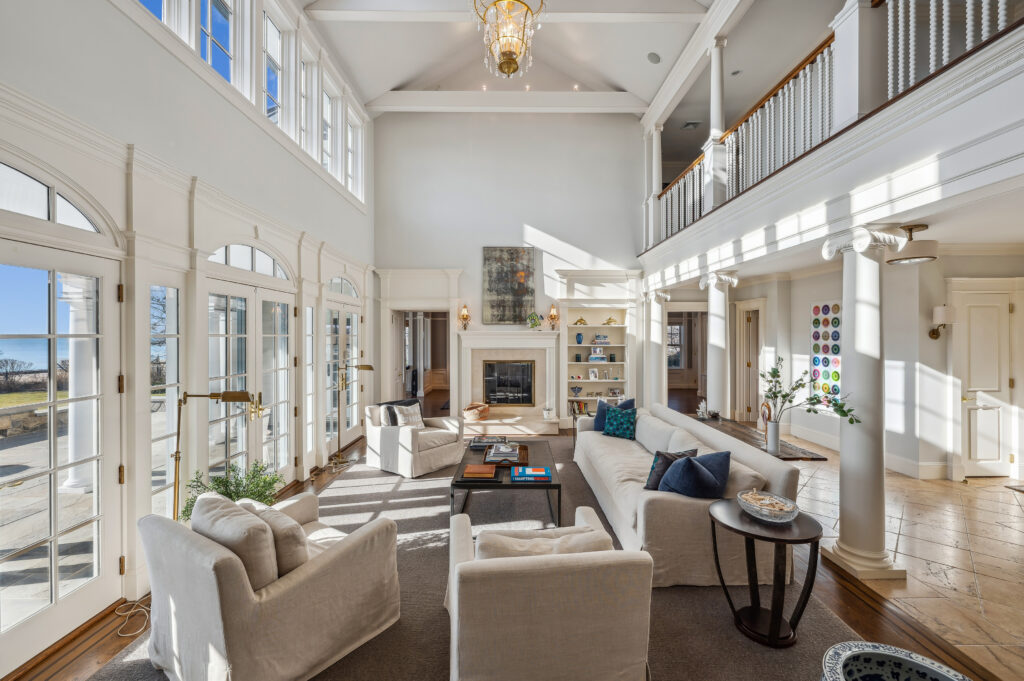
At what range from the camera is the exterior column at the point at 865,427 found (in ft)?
9.43

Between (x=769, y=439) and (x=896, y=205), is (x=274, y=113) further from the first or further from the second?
(x=769, y=439)

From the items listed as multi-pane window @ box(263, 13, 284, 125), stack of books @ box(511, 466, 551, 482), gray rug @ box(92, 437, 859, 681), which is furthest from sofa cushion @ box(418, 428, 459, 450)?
multi-pane window @ box(263, 13, 284, 125)

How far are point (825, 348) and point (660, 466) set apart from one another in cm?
443

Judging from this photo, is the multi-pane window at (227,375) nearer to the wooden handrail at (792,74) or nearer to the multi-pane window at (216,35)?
the multi-pane window at (216,35)

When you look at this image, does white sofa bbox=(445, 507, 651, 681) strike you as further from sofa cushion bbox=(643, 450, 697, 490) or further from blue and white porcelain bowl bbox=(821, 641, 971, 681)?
sofa cushion bbox=(643, 450, 697, 490)

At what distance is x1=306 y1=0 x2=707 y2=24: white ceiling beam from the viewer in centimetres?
500

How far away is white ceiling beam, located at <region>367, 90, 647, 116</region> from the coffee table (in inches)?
209

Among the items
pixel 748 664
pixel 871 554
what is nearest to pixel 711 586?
pixel 748 664

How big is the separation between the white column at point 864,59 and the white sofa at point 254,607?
3.88m

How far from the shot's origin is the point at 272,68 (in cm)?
452

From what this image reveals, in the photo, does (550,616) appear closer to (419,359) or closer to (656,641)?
(656,641)

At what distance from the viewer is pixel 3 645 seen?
6.52 feet

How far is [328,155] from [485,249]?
9.06 ft

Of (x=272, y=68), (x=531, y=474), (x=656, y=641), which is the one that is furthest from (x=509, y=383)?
(x=656, y=641)
